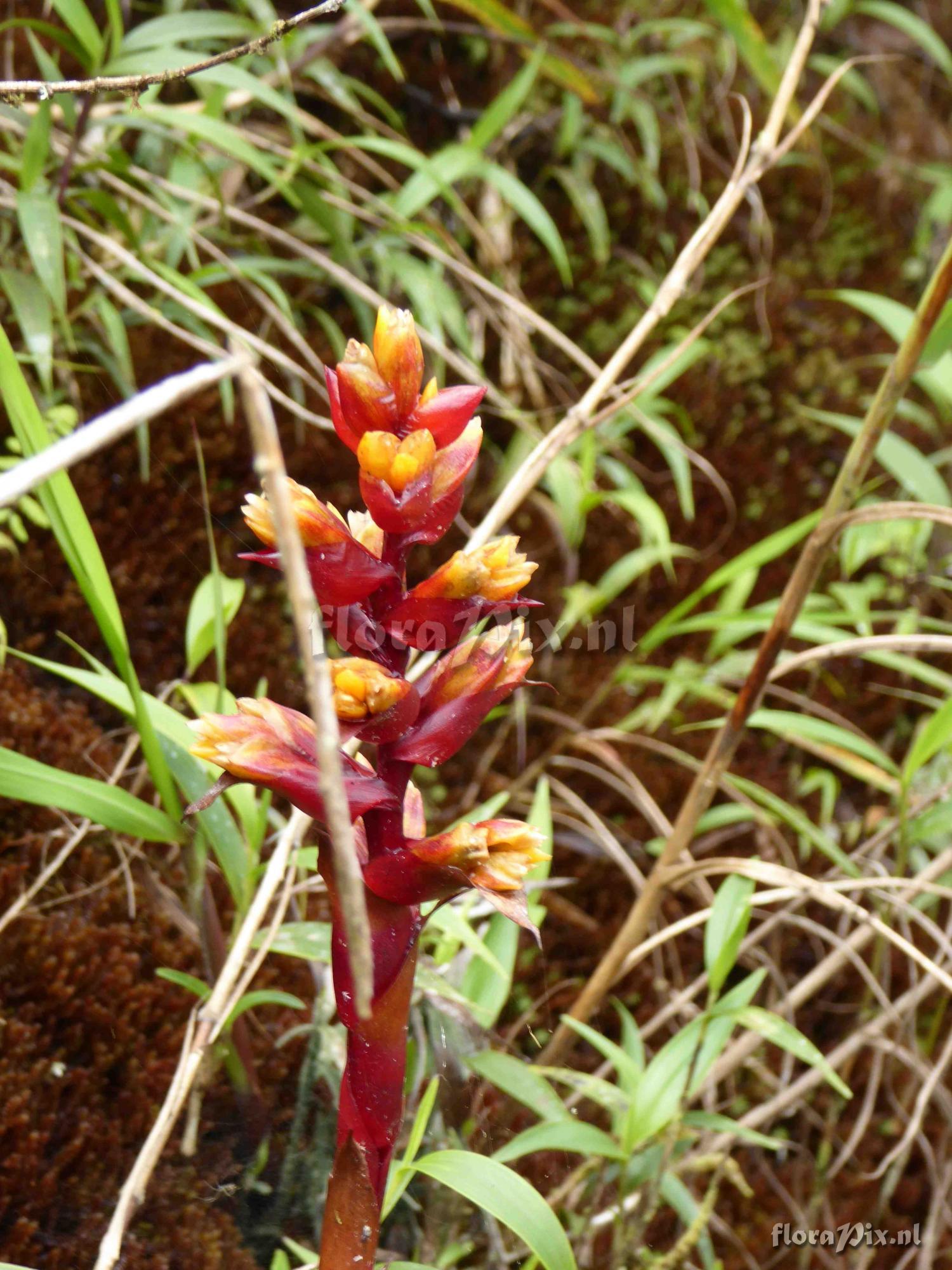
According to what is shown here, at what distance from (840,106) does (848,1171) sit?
2.26m

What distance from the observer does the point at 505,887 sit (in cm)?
54

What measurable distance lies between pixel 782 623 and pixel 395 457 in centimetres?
57

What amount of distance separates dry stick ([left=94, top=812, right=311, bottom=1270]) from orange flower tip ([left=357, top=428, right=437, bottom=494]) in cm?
36

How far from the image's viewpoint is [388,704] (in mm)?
535

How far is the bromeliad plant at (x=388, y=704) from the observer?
536 millimetres

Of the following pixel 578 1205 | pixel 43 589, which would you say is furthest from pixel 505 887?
pixel 43 589

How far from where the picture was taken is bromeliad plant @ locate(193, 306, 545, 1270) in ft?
1.76

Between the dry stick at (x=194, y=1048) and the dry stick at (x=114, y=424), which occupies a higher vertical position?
the dry stick at (x=114, y=424)

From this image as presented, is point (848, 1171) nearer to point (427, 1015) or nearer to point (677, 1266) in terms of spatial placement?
point (677, 1266)

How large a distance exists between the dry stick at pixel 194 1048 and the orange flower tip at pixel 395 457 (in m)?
0.36

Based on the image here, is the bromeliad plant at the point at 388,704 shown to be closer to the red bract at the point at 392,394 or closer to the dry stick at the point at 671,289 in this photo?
the red bract at the point at 392,394

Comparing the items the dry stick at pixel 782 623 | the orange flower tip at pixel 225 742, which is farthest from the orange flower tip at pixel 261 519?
the dry stick at pixel 782 623

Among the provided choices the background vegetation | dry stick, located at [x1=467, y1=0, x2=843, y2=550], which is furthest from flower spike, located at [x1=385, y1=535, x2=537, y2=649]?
dry stick, located at [x1=467, y1=0, x2=843, y2=550]

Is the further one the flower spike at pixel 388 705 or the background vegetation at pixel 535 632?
the background vegetation at pixel 535 632
